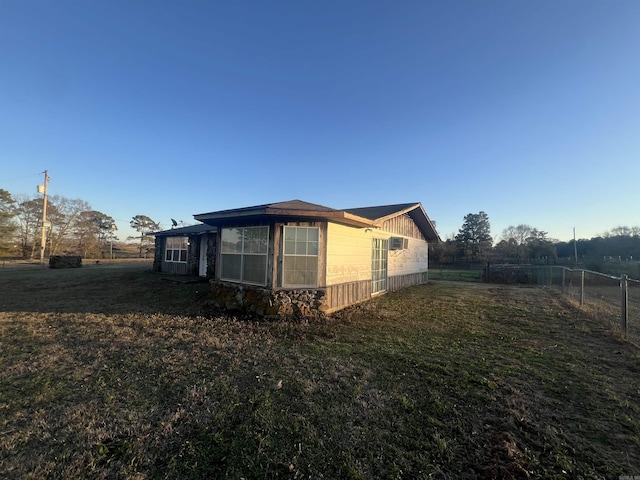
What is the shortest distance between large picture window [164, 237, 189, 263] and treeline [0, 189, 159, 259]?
673 inches

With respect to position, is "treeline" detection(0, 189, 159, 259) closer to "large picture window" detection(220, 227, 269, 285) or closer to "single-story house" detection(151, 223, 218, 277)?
"single-story house" detection(151, 223, 218, 277)

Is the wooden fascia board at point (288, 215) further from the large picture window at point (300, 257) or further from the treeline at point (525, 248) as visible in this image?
the treeline at point (525, 248)

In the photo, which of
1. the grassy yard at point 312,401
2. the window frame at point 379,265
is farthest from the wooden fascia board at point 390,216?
the grassy yard at point 312,401

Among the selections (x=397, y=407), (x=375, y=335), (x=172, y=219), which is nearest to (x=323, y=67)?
(x=375, y=335)

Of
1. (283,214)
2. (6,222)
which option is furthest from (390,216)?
(6,222)

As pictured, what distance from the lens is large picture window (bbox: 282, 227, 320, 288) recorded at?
23.0 feet

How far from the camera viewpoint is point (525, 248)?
36.0 metres

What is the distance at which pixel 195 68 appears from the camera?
9.61 meters

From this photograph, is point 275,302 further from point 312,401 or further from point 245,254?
point 312,401

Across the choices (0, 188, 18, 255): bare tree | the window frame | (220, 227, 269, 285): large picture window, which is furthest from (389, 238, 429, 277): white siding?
(0, 188, 18, 255): bare tree

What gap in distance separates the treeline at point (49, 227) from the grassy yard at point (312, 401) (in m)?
28.4

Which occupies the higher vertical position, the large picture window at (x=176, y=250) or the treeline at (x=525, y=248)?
the treeline at (x=525, y=248)

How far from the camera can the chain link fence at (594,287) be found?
5.45m

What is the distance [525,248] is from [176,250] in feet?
136
